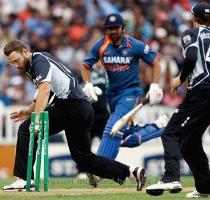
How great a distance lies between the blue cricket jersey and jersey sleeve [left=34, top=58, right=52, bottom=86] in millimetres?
2512

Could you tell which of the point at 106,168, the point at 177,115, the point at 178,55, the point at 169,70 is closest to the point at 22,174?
the point at 106,168

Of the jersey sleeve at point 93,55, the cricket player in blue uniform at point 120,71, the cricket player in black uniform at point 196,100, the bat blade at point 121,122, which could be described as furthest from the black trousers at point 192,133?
the jersey sleeve at point 93,55

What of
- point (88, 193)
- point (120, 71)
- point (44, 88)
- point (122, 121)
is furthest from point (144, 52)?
point (44, 88)

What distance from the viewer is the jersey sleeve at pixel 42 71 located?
32.4 feet

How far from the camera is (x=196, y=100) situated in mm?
9539

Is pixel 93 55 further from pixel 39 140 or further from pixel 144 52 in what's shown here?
pixel 39 140

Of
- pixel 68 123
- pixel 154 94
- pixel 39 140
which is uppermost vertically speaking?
pixel 154 94

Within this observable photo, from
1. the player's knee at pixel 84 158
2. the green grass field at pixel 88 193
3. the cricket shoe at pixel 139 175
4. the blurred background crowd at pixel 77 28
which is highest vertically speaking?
the blurred background crowd at pixel 77 28

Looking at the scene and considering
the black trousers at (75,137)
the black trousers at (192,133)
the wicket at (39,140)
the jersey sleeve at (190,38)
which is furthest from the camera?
the black trousers at (75,137)

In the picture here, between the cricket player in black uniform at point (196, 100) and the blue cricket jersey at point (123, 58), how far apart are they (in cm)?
275

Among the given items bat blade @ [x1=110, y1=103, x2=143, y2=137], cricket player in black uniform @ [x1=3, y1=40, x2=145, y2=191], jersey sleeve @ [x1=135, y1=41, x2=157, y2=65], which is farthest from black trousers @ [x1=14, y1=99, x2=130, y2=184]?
jersey sleeve @ [x1=135, y1=41, x2=157, y2=65]

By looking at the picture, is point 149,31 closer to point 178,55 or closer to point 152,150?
point 178,55

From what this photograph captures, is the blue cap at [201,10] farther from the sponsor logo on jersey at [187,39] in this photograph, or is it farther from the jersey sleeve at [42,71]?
the jersey sleeve at [42,71]

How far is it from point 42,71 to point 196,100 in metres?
1.74
